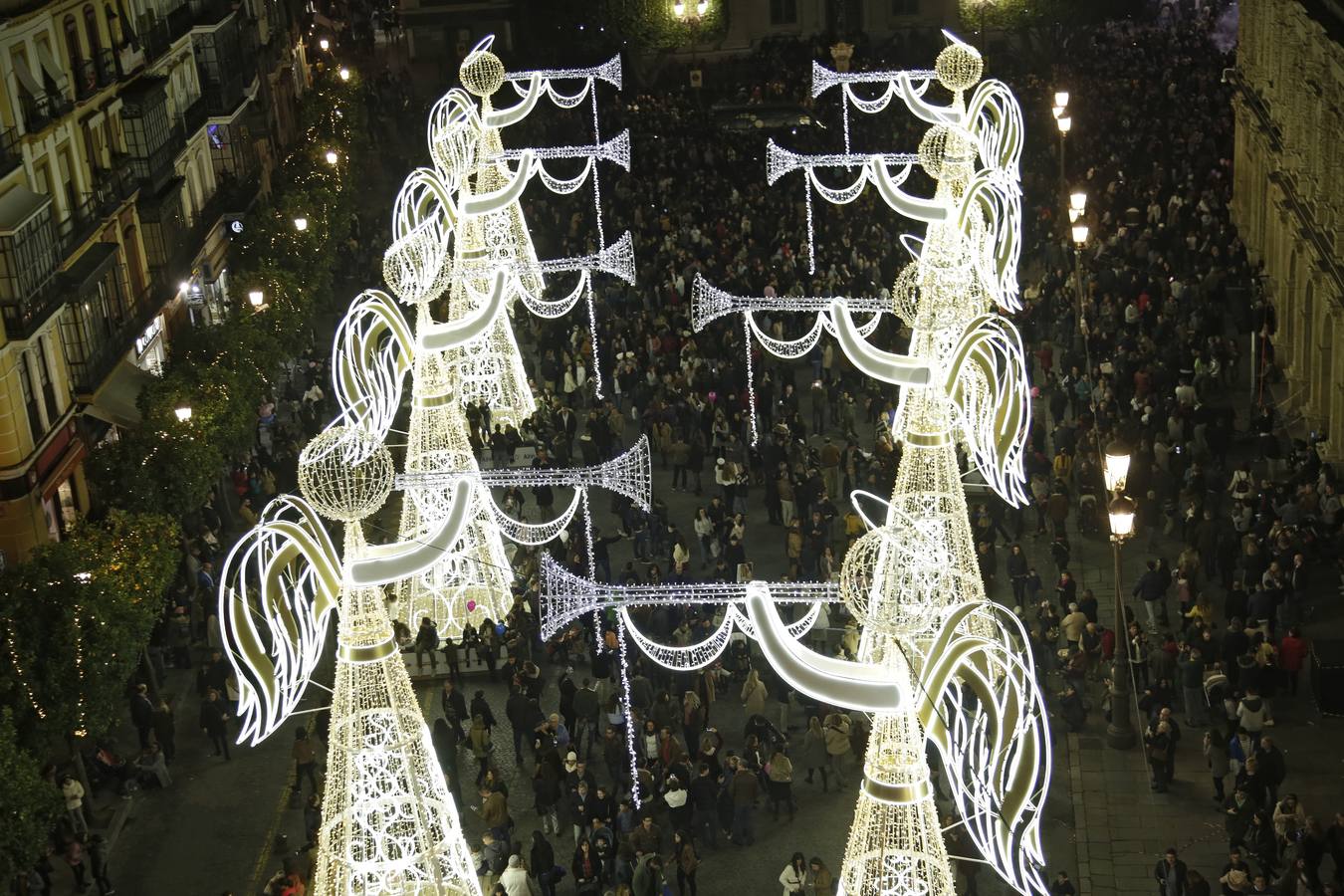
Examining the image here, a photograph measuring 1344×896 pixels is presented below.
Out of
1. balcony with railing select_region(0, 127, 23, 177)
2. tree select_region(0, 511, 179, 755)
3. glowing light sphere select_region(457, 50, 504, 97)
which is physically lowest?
tree select_region(0, 511, 179, 755)

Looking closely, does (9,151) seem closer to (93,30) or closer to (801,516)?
(93,30)

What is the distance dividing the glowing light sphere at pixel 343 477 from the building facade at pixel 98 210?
15.5 metres

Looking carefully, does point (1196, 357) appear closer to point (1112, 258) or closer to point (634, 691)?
point (1112, 258)

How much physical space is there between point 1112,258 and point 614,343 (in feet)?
41.7

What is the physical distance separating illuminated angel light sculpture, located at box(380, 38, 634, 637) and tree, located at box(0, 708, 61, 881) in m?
6.17

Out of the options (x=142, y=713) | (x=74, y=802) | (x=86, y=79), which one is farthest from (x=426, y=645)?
(x=86, y=79)

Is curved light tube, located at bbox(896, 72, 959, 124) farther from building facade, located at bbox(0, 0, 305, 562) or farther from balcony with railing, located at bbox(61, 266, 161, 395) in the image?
building facade, located at bbox(0, 0, 305, 562)

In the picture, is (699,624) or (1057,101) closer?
(699,624)

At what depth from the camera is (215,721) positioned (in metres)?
34.6

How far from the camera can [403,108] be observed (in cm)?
7738

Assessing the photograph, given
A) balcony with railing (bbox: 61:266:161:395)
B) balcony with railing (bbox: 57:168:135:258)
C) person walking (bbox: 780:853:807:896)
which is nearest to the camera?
person walking (bbox: 780:853:807:896)

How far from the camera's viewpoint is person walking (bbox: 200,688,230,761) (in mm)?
34562

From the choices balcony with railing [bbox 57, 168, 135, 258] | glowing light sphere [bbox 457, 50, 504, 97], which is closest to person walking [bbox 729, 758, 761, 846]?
balcony with railing [bbox 57, 168, 135, 258]

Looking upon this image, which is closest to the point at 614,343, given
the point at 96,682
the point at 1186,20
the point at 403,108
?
the point at 96,682
